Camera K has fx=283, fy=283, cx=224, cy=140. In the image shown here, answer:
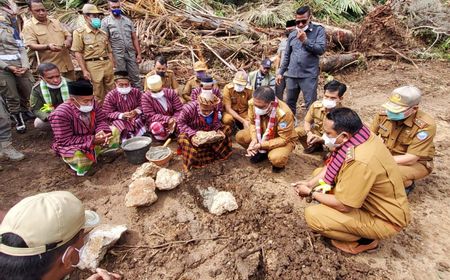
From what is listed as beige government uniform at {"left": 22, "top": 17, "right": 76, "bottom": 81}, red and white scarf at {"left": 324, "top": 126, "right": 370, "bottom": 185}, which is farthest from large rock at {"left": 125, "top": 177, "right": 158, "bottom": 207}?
beige government uniform at {"left": 22, "top": 17, "right": 76, "bottom": 81}

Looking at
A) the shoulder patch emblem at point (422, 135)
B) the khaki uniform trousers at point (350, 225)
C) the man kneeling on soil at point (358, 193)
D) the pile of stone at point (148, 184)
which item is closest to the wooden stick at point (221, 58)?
the pile of stone at point (148, 184)

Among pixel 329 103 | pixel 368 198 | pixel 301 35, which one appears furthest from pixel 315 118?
pixel 368 198

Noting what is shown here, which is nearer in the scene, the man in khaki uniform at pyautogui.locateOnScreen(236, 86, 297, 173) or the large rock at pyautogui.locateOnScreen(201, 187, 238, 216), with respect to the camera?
the large rock at pyautogui.locateOnScreen(201, 187, 238, 216)

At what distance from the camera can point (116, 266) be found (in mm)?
2617

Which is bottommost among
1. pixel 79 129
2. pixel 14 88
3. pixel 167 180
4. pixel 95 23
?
pixel 167 180

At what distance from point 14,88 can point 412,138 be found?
5906 millimetres

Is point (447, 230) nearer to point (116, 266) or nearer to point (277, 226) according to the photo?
point (277, 226)

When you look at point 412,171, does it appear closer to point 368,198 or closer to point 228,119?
point 368,198

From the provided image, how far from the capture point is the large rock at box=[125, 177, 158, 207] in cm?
319

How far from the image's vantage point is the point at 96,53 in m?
5.04

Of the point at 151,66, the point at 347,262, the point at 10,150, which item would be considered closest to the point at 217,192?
the point at 347,262

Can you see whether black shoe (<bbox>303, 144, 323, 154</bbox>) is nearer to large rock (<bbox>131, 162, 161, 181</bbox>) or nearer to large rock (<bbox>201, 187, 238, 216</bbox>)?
large rock (<bbox>201, 187, 238, 216</bbox>)

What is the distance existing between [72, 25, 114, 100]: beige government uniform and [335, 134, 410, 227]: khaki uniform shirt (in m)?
4.48

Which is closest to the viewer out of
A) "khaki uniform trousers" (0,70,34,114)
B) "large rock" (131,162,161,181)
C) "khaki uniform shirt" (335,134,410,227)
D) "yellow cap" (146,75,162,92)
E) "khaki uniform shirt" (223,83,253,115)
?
"khaki uniform shirt" (335,134,410,227)
